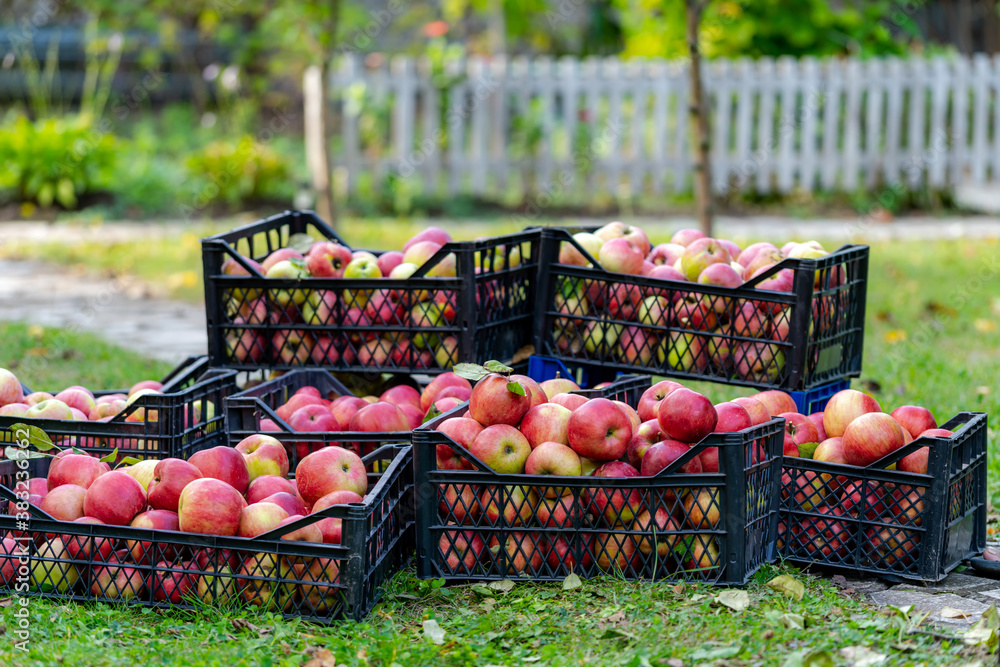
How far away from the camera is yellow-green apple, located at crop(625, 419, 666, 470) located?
3.02 metres

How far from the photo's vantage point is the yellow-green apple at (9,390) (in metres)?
3.70

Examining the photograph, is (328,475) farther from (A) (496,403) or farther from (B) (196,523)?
(A) (496,403)

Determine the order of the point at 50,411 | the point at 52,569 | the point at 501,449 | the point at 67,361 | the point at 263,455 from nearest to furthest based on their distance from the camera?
the point at 52,569 → the point at 501,449 → the point at 263,455 → the point at 50,411 → the point at 67,361

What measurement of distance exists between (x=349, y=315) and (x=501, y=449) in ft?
3.74

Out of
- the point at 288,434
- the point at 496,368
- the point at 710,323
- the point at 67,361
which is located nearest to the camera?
the point at 496,368

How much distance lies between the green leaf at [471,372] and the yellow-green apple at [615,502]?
0.43 m

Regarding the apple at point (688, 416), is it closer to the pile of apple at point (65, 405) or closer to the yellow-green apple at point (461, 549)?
the yellow-green apple at point (461, 549)

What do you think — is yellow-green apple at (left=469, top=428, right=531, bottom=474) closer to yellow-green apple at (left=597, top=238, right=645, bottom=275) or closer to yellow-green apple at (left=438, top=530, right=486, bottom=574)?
yellow-green apple at (left=438, top=530, right=486, bottom=574)

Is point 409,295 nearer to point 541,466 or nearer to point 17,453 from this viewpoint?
point 541,466

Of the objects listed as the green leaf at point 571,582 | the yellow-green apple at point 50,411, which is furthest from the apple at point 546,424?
the yellow-green apple at point 50,411

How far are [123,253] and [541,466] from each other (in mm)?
6879

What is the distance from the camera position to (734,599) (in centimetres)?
277

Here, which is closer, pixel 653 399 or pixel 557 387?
pixel 653 399

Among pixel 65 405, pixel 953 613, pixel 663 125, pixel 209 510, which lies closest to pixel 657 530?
pixel 953 613
